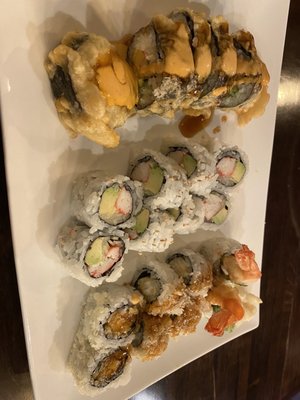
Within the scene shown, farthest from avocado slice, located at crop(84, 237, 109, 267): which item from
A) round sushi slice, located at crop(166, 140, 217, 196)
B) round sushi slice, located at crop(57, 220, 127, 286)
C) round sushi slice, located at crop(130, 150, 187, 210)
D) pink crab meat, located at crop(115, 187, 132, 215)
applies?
round sushi slice, located at crop(166, 140, 217, 196)

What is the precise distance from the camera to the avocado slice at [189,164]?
2.57m

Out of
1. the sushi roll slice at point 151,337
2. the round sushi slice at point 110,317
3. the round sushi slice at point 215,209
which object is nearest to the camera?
the round sushi slice at point 110,317

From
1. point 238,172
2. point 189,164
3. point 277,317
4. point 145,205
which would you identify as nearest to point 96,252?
point 145,205

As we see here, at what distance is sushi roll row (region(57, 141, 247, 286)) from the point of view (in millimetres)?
2242

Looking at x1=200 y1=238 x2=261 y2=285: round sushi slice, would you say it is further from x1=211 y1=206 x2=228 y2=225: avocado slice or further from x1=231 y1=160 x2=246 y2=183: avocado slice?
x1=231 y1=160 x2=246 y2=183: avocado slice

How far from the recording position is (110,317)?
95.5 inches

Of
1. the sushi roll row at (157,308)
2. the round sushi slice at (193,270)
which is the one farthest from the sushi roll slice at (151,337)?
the round sushi slice at (193,270)

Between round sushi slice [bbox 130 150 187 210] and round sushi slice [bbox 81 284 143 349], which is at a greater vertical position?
round sushi slice [bbox 130 150 187 210]

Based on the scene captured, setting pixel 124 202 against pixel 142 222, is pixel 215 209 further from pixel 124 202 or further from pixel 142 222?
pixel 124 202

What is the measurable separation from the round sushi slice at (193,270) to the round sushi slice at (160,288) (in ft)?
0.27

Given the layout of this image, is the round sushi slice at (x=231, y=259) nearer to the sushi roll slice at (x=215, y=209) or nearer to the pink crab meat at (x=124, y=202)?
the sushi roll slice at (x=215, y=209)

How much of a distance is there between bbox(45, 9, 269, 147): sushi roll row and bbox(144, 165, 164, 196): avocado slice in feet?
0.88

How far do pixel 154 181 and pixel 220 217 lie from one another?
0.53 m

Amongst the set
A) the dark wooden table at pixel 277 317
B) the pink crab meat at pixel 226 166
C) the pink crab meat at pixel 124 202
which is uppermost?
the pink crab meat at pixel 226 166
